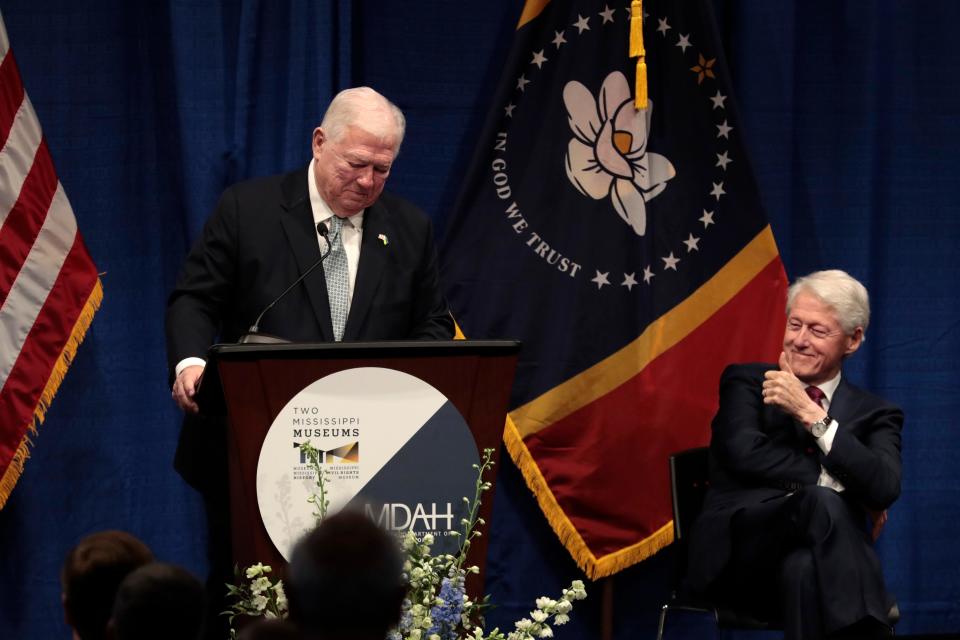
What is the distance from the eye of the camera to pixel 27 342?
14.0 ft

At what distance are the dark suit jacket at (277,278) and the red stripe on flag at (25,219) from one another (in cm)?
96

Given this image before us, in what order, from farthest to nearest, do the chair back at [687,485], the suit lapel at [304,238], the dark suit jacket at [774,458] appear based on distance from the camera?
the chair back at [687,485] → the dark suit jacket at [774,458] → the suit lapel at [304,238]

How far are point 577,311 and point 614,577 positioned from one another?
39.7 inches

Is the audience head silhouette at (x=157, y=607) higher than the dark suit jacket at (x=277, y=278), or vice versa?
the dark suit jacket at (x=277, y=278)

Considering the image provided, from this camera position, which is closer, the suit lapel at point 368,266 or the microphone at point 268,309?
the microphone at point 268,309

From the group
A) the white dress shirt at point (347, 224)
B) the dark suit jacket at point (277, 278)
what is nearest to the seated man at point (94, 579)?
the dark suit jacket at point (277, 278)

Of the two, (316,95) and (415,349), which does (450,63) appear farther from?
(415,349)

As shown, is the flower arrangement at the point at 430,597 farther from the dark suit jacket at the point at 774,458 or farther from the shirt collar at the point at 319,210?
the dark suit jacket at the point at 774,458

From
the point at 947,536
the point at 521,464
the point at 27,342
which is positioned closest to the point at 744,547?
the point at 521,464

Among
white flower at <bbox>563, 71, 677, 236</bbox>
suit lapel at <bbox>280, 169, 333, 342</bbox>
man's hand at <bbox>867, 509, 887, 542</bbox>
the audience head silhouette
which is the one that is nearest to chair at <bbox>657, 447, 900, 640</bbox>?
man's hand at <bbox>867, 509, 887, 542</bbox>

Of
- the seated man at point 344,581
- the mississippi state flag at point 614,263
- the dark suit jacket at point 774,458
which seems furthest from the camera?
the mississippi state flag at point 614,263

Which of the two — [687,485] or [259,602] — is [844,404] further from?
[259,602]

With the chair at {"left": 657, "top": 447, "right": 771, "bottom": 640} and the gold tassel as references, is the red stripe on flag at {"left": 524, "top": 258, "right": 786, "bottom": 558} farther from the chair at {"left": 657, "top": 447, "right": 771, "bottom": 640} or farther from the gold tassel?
the gold tassel

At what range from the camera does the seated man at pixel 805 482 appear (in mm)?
3578
